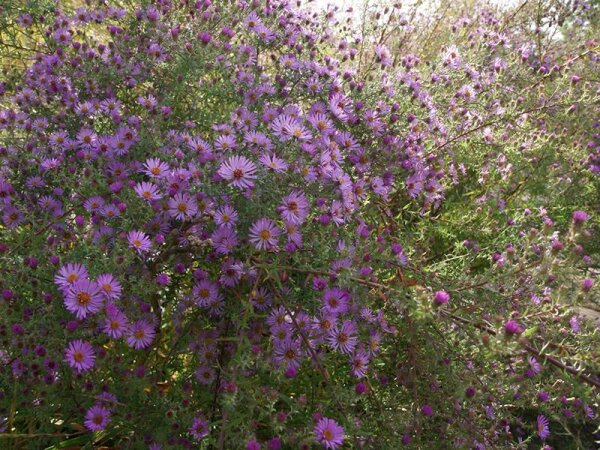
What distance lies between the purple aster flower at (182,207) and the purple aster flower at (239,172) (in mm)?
119

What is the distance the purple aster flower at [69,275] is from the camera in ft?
4.29

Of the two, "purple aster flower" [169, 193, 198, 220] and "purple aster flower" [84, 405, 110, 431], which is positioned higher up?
"purple aster flower" [169, 193, 198, 220]

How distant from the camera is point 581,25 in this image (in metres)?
5.00

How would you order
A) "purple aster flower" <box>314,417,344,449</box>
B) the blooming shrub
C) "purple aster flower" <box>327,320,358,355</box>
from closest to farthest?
"purple aster flower" <box>314,417,344,449</box> < the blooming shrub < "purple aster flower" <box>327,320,358,355</box>

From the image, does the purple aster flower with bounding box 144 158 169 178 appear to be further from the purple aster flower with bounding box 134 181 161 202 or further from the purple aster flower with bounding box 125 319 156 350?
the purple aster flower with bounding box 125 319 156 350

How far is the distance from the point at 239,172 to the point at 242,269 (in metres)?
0.26

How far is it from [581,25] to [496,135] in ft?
11.1

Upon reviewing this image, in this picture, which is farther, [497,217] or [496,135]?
[497,217]

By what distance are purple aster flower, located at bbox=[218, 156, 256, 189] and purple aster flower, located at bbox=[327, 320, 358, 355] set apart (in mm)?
459

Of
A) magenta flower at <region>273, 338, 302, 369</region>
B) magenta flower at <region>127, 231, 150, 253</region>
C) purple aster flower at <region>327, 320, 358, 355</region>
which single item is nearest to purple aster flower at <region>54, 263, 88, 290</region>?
magenta flower at <region>127, 231, 150, 253</region>

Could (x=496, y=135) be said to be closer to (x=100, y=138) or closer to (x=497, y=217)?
(x=497, y=217)

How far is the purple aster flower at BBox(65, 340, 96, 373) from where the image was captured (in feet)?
4.28

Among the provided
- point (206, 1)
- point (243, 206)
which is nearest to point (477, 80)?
point (206, 1)

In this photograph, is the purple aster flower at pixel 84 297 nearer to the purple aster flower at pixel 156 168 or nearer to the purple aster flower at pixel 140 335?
the purple aster flower at pixel 140 335
